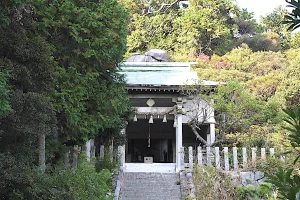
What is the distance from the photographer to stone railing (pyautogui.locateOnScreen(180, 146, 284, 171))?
43.3 feet

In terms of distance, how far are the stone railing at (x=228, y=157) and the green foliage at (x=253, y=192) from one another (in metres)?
1.71

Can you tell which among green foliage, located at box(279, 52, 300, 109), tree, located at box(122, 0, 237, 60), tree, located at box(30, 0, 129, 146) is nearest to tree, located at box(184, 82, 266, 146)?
tree, located at box(30, 0, 129, 146)

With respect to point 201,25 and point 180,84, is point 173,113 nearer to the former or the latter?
point 180,84

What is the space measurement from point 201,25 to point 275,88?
7309 millimetres

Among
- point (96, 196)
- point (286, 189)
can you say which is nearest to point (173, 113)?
point (96, 196)

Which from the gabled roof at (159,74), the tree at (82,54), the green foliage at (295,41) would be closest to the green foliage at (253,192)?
the tree at (82,54)

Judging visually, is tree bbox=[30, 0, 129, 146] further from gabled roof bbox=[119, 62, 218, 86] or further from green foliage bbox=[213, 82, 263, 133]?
green foliage bbox=[213, 82, 263, 133]

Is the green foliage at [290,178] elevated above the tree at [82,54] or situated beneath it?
situated beneath

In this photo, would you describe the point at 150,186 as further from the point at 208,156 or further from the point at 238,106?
the point at 238,106

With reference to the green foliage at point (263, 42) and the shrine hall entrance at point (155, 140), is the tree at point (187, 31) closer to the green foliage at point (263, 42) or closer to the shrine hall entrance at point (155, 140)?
the green foliage at point (263, 42)

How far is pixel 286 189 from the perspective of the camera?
1.96 meters

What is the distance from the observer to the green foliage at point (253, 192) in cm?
1110

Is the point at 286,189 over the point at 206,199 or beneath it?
over

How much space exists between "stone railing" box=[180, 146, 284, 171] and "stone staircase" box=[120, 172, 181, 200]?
34.0 inches
